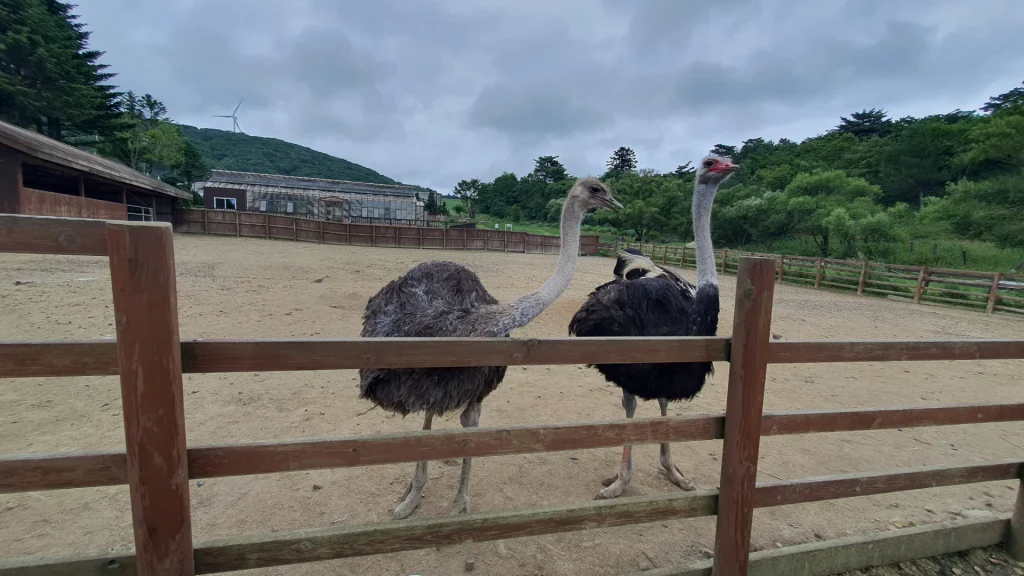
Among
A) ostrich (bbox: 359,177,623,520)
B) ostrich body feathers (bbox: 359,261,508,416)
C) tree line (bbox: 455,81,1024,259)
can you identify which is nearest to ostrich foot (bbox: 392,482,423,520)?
ostrich (bbox: 359,177,623,520)

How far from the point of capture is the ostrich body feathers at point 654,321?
9.14 ft

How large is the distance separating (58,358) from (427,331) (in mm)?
1448

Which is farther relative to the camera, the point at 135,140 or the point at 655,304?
the point at 135,140

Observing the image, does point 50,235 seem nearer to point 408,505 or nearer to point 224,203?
point 408,505

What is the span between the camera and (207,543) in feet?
4.62

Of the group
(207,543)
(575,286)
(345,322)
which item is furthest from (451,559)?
(575,286)

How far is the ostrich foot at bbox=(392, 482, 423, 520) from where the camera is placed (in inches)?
104

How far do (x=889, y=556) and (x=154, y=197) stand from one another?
27.7 meters

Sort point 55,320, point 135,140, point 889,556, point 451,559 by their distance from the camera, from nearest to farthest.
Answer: point 889,556 < point 451,559 < point 55,320 < point 135,140

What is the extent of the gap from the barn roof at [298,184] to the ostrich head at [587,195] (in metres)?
38.1

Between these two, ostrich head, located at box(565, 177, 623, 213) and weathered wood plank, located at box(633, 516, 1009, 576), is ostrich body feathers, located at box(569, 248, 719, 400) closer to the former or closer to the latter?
ostrich head, located at box(565, 177, 623, 213)

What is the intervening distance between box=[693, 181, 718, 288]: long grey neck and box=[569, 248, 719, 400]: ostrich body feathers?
0.09 m

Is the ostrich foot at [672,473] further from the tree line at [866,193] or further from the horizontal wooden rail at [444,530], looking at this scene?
the tree line at [866,193]

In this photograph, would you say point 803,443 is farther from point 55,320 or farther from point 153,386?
point 55,320
